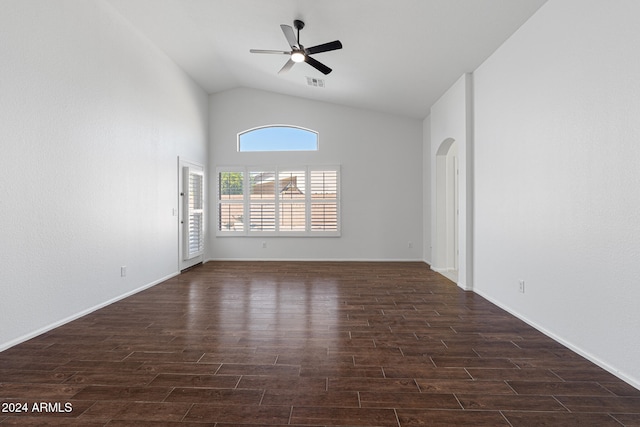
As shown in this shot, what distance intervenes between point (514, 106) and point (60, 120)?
4491 mm

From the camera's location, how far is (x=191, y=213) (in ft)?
19.9

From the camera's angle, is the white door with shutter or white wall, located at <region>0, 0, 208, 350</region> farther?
the white door with shutter

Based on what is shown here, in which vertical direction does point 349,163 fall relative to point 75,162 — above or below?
above

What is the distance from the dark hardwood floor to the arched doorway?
7.44 feet

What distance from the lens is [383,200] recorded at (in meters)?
7.00

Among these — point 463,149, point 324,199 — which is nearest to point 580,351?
point 463,149

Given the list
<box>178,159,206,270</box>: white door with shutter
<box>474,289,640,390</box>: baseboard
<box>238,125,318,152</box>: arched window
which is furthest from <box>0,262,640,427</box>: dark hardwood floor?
<box>238,125,318,152</box>: arched window

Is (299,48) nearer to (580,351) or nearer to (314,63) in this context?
(314,63)

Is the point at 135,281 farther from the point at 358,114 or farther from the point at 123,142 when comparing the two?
the point at 358,114

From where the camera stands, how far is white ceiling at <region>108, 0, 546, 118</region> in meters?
3.43

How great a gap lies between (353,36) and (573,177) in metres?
2.91

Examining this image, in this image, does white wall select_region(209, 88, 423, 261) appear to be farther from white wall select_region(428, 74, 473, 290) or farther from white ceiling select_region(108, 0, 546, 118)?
white wall select_region(428, 74, 473, 290)

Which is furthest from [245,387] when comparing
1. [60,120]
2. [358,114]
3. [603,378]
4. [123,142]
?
[358,114]

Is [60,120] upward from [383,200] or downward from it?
upward
